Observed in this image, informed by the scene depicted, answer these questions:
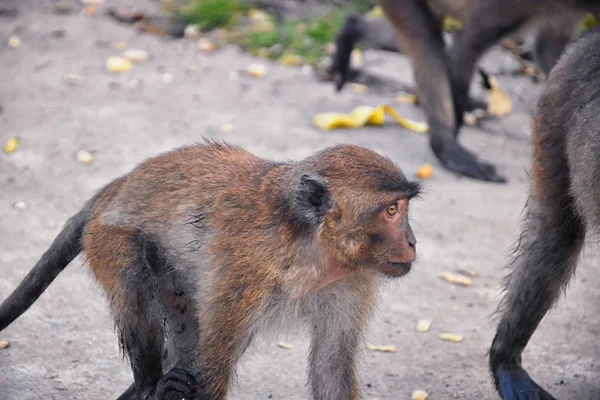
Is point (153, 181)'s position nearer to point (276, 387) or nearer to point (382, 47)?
point (276, 387)

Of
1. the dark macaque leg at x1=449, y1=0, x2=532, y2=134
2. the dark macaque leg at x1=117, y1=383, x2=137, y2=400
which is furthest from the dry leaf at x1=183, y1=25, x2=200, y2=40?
the dark macaque leg at x1=117, y1=383, x2=137, y2=400

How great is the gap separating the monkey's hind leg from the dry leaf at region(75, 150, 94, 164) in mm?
3008

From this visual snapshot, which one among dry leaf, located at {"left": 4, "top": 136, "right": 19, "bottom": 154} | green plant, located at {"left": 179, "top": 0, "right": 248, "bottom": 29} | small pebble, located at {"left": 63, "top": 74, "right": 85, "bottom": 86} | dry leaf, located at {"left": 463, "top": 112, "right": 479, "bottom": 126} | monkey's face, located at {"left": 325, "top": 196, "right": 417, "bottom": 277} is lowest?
green plant, located at {"left": 179, "top": 0, "right": 248, "bottom": 29}

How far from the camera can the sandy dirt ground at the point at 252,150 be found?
462 cm

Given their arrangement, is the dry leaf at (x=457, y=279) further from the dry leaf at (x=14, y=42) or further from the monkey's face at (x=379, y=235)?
the dry leaf at (x=14, y=42)

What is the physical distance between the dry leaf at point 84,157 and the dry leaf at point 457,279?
8.75 feet

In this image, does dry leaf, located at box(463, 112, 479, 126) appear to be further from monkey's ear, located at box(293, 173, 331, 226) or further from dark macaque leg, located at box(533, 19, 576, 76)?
monkey's ear, located at box(293, 173, 331, 226)

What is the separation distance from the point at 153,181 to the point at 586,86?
6.14 feet

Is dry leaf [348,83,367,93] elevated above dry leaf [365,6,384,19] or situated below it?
above

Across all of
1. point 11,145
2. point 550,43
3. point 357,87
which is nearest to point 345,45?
point 357,87

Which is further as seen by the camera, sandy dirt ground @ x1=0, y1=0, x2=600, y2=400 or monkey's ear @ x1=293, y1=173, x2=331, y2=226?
sandy dirt ground @ x1=0, y1=0, x2=600, y2=400

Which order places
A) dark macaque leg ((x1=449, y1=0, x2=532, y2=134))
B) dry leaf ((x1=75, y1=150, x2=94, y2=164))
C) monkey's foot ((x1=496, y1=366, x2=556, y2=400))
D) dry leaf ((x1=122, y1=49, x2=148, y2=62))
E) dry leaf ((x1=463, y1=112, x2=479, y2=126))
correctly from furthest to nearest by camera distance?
dry leaf ((x1=122, y1=49, x2=148, y2=62)) < dry leaf ((x1=463, y1=112, x2=479, y2=126)) < dark macaque leg ((x1=449, y1=0, x2=532, y2=134)) < dry leaf ((x1=75, y1=150, x2=94, y2=164)) < monkey's foot ((x1=496, y1=366, x2=556, y2=400))

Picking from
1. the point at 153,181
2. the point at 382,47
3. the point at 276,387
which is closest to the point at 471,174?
the point at 382,47

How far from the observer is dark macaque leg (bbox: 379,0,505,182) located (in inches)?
286
